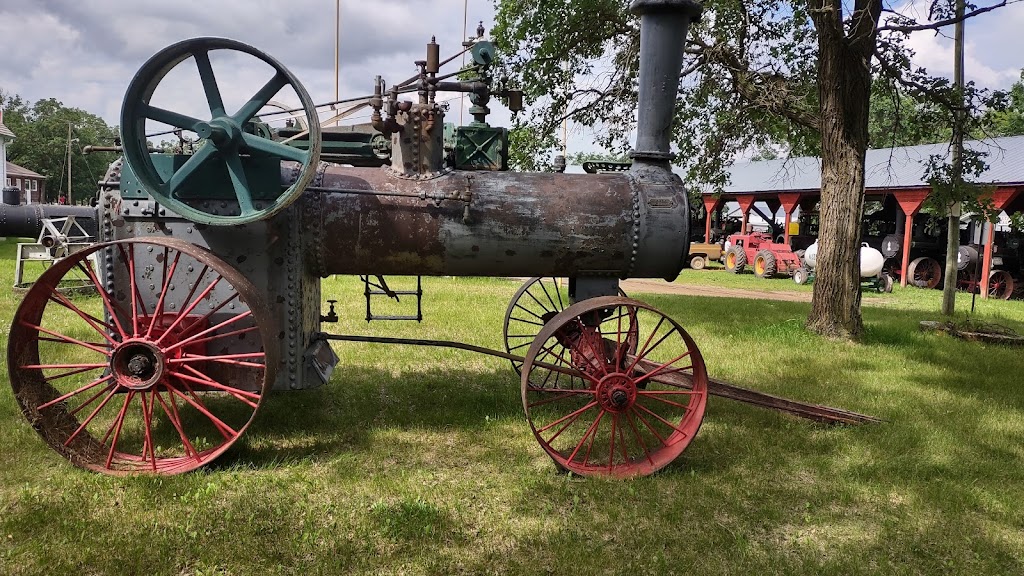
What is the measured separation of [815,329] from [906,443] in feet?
12.8

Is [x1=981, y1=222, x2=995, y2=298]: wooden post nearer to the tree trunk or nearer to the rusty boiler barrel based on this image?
the tree trunk

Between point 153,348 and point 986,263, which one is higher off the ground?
point 986,263

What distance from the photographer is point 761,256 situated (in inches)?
745

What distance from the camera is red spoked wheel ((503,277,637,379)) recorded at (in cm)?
557

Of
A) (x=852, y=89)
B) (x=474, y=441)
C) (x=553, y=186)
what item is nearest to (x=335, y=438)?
(x=474, y=441)

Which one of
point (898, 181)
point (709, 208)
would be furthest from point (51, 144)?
point (898, 181)

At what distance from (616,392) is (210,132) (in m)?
2.72

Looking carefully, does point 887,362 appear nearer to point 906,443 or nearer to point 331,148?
point 906,443

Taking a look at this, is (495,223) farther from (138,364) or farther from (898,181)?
(898,181)

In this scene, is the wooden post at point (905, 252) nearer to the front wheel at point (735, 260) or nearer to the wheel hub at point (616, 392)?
the front wheel at point (735, 260)

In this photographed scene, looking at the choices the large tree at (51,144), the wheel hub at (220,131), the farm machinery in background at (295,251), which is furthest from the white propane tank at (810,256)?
the large tree at (51,144)

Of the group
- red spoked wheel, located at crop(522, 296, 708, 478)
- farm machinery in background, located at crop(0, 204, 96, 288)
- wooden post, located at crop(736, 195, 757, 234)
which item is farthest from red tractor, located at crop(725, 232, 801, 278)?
farm machinery in background, located at crop(0, 204, 96, 288)

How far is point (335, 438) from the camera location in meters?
4.37

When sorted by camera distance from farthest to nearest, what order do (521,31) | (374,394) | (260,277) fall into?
1. (521,31)
2. (374,394)
3. (260,277)
